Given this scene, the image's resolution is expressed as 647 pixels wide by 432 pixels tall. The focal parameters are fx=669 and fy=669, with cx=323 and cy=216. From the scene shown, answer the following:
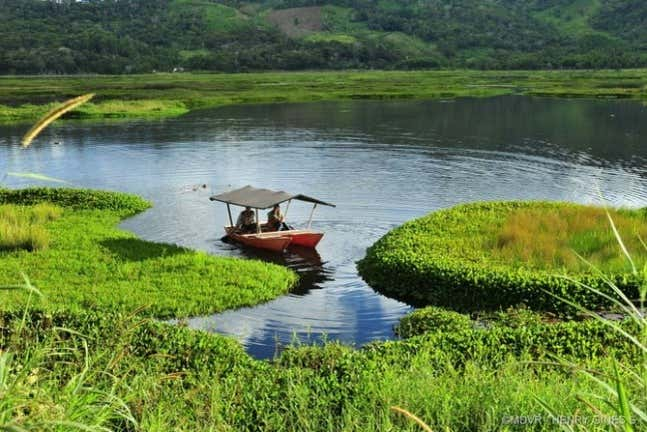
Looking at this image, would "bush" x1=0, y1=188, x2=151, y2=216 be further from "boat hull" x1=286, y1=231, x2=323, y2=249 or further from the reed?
the reed

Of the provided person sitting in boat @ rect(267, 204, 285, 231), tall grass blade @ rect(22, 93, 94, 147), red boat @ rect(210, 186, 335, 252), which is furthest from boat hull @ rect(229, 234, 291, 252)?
tall grass blade @ rect(22, 93, 94, 147)

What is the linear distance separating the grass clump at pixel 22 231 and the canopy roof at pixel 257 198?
847cm

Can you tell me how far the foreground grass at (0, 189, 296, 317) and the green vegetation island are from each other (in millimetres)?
90

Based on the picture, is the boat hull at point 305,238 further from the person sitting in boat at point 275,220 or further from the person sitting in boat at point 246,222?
the person sitting in boat at point 246,222

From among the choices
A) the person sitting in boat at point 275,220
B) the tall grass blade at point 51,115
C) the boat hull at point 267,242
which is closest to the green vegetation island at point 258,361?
the tall grass blade at point 51,115

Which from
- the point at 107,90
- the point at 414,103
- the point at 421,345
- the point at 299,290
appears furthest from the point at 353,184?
the point at 107,90

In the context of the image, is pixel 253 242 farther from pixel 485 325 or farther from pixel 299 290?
pixel 485 325

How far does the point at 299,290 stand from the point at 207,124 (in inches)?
2557

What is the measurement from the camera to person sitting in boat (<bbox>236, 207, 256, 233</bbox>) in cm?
3453

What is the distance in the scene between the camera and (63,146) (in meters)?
71.4

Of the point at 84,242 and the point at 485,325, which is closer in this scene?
the point at 485,325

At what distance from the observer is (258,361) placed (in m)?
17.8

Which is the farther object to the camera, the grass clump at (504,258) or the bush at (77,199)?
the bush at (77,199)

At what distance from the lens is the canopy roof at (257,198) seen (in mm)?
33312
